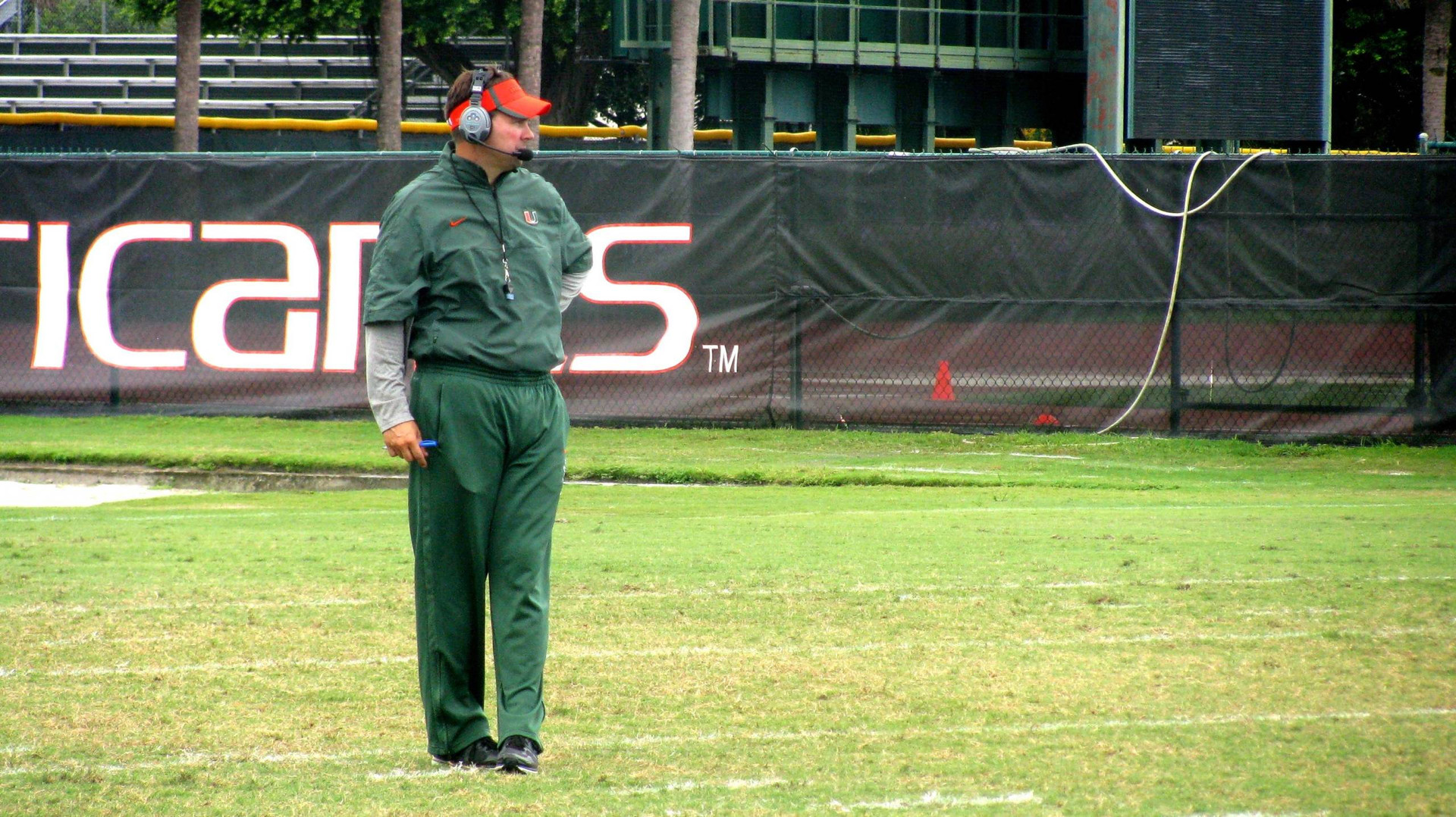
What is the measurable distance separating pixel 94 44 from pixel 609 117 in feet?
48.9

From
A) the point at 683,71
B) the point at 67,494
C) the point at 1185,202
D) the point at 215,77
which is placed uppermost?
the point at 215,77

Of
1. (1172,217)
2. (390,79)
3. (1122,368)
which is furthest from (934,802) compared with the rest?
(390,79)

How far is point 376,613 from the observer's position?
22.7 ft

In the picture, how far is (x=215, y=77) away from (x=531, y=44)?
20567 mm

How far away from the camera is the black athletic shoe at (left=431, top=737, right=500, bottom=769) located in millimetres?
4824

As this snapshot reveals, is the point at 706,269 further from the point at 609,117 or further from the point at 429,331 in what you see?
the point at 609,117

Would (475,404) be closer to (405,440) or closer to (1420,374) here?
(405,440)

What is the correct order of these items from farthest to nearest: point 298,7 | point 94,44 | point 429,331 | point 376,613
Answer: point 94,44 → point 298,7 → point 376,613 → point 429,331

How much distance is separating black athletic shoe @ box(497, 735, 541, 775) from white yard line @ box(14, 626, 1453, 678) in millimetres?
1377

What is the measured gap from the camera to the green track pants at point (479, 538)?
15.6 feet

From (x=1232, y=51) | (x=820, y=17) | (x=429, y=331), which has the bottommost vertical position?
(x=429, y=331)

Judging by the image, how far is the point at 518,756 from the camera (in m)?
4.73

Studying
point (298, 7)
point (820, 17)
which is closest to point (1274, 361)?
point (820, 17)

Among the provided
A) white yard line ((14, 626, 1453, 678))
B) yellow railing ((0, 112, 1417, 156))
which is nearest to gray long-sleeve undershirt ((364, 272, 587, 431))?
white yard line ((14, 626, 1453, 678))
